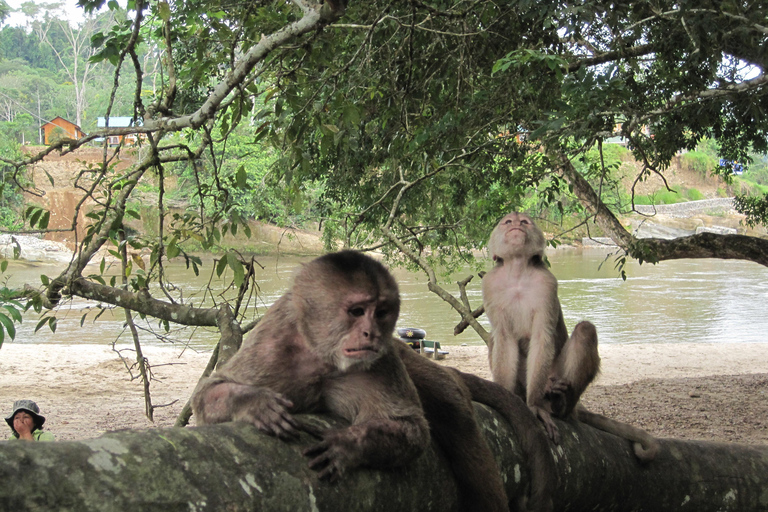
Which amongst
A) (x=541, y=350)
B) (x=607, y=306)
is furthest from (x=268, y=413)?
(x=607, y=306)

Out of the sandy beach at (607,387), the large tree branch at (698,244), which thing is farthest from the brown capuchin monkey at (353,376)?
the large tree branch at (698,244)

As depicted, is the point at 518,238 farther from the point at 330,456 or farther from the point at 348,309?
the point at 330,456

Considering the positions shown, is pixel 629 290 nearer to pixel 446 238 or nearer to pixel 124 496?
pixel 446 238

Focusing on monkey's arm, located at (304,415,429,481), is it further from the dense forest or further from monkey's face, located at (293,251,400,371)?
the dense forest

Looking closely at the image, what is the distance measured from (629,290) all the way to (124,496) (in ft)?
93.5

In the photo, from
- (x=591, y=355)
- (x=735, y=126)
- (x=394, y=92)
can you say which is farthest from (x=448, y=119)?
(x=735, y=126)

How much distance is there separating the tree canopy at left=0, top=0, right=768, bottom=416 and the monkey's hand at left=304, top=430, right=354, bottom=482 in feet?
5.41

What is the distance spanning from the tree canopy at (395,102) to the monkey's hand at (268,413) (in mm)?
1359

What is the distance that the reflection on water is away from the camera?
64.4ft

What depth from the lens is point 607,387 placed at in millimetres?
12445

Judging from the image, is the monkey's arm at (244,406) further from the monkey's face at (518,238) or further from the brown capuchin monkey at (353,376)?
the monkey's face at (518,238)

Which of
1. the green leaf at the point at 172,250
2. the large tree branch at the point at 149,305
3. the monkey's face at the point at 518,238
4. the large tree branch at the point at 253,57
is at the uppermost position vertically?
the large tree branch at the point at 253,57

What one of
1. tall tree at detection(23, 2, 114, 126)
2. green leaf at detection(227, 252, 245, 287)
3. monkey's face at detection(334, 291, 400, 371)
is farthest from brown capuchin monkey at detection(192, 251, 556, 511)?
tall tree at detection(23, 2, 114, 126)

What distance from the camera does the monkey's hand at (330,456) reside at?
1.82 metres
